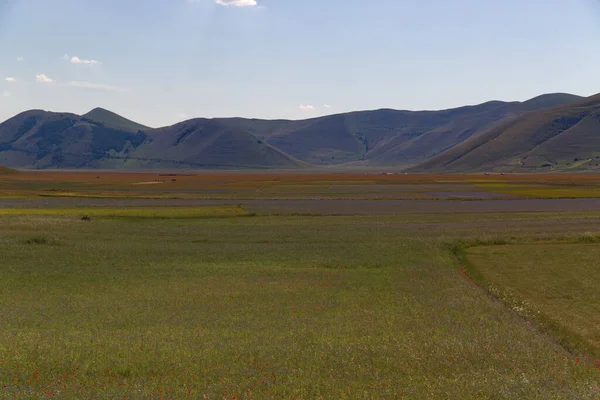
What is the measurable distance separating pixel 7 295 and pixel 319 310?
16.5 m

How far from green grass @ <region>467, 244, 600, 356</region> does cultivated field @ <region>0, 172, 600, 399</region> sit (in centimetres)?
15

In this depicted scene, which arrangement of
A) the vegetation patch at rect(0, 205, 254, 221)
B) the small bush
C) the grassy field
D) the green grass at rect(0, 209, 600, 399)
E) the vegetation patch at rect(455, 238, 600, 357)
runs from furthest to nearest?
1. the grassy field
2. the vegetation patch at rect(0, 205, 254, 221)
3. the small bush
4. the vegetation patch at rect(455, 238, 600, 357)
5. the green grass at rect(0, 209, 600, 399)

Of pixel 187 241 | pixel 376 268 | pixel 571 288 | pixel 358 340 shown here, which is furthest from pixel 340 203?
pixel 358 340

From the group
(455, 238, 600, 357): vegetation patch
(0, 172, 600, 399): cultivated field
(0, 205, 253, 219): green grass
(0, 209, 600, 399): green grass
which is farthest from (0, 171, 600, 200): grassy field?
(0, 209, 600, 399): green grass

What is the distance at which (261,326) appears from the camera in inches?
968

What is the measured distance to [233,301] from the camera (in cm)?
2931

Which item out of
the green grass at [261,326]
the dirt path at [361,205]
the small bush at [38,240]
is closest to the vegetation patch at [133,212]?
the dirt path at [361,205]

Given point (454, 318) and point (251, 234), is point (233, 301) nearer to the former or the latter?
point (454, 318)

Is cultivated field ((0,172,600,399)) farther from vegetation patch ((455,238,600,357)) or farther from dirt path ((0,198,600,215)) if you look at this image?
dirt path ((0,198,600,215))

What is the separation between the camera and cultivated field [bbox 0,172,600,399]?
17.8 metres

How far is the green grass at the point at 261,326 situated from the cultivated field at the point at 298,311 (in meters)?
0.09

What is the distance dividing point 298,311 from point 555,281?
655 inches

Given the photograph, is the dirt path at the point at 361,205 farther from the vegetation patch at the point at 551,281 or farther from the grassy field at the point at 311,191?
the vegetation patch at the point at 551,281

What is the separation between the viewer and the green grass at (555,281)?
24969 mm
